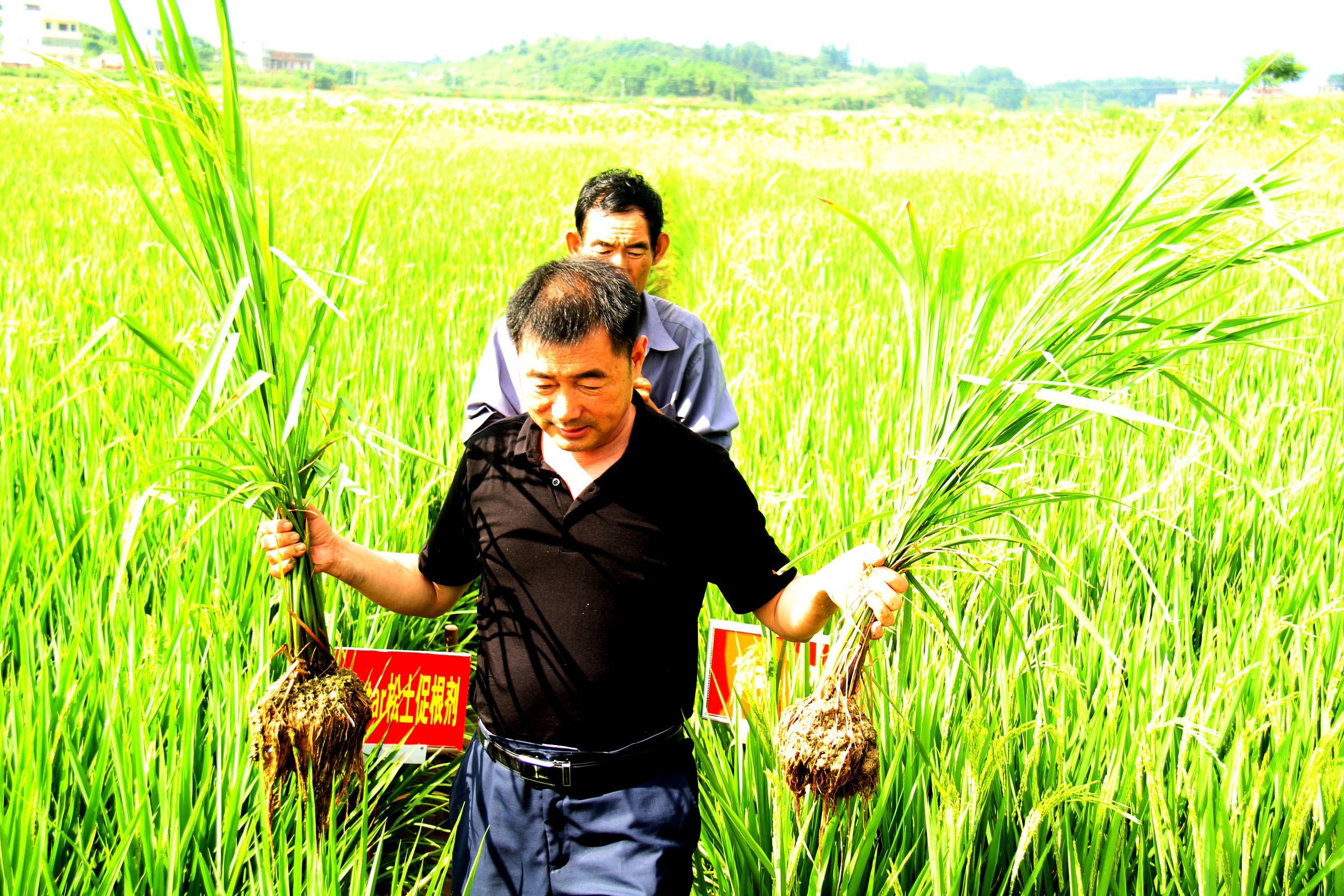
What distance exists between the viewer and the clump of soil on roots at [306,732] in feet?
4.89

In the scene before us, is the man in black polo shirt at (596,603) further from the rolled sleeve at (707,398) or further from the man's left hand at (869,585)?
the rolled sleeve at (707,398)

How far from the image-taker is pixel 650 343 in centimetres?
235

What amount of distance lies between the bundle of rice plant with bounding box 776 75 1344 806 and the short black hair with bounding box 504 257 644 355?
372 mm

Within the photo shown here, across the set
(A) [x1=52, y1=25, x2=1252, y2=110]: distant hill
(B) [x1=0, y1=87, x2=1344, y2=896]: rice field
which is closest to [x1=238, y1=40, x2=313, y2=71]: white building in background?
(A) [x1=52, y1=25, x2=1252, y2=110]: distant hill

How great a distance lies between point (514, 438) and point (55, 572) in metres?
0.69

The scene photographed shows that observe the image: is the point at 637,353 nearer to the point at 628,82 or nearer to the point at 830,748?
the point at 830,748

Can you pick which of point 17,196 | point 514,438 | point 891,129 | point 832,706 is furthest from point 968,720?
point 891,129

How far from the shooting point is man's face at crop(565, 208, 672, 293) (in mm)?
2512

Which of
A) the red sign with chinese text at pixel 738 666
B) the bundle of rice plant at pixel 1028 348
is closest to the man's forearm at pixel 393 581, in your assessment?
the red sign with chinese text at pixel 738 666

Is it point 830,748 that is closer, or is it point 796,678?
point 830,748

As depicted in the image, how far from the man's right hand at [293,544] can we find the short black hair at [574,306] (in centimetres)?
42

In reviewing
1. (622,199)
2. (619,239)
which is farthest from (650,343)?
(622,199)

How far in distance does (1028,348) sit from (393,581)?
3.49 feet

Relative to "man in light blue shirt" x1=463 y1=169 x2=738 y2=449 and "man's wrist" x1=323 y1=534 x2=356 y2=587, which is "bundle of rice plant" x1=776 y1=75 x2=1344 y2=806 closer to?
"man's wrist" x1=323 y1=534 x2=356 y2=587
